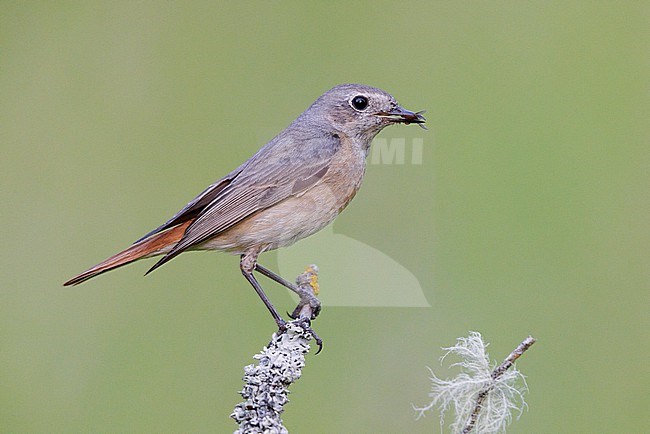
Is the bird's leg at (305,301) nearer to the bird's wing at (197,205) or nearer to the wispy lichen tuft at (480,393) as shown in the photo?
the bird's wing at (197,205)

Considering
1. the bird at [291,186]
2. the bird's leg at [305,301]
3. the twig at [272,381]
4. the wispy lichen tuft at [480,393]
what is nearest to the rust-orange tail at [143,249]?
the bird at [291,186]

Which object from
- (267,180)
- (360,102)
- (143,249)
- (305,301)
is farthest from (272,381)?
(360,102)

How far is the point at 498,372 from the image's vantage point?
56.4 inches

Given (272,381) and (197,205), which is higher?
(197,205)

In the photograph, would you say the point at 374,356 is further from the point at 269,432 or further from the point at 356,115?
the point at 269,432

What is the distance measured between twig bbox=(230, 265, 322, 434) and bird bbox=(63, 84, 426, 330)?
0.46 meters

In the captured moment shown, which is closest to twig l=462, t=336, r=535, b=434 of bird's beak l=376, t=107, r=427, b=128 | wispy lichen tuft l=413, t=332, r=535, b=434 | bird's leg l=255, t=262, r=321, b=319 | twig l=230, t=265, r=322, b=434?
wispy lichen tuft l=413, t=332, r=535, b=434

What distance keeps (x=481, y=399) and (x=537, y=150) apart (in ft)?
8.45

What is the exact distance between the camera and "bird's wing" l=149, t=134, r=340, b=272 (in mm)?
2342

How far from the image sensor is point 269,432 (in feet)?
5.08

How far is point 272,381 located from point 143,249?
0.76 metres

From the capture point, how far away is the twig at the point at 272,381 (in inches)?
61.9

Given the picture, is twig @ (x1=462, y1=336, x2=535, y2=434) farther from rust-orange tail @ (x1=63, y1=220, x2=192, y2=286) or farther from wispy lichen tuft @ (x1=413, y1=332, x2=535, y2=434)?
rust-orange tail @ (x1=63, y1=220, x2=192, y2=286)

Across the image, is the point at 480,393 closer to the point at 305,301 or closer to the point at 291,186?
the point at 305,301
